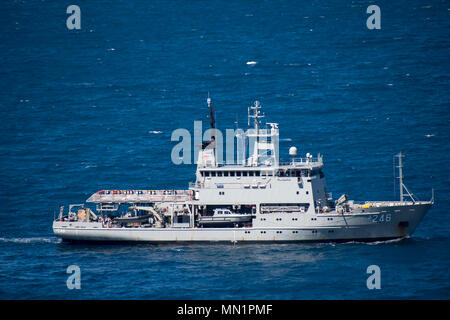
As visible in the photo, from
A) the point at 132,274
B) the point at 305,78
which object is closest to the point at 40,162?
the point at 132,274

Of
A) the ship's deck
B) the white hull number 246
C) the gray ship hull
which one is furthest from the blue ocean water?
the ship's deck

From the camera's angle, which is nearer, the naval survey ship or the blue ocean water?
the blue ocean water

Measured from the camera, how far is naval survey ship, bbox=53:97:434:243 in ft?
248

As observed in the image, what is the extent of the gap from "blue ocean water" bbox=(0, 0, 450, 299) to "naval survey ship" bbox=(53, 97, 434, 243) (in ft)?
5.30

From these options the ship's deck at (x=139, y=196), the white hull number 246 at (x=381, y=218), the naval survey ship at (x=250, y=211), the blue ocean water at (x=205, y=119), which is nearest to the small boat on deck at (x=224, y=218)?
the naval survey ship at (x=250, y=211)

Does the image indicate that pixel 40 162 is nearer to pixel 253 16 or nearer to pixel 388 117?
pixel 388 117

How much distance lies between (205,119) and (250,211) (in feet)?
103

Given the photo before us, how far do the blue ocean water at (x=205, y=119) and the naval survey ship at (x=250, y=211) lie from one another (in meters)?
1.61

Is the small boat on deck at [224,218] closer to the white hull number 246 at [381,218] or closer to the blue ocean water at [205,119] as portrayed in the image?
the blue ocean water at [205,119]

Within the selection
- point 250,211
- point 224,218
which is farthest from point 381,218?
point 224,218

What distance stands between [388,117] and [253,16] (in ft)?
175

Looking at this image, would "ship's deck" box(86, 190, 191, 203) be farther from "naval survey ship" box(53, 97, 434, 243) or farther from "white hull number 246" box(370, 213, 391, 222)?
"white hull number 246" box(370, 213, 391, 222)

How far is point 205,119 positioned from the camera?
108m

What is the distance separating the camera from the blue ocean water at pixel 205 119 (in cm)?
6862
